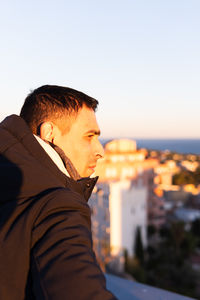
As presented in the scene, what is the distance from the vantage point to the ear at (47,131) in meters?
0.90

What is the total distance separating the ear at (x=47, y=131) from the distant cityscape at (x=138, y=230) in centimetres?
840

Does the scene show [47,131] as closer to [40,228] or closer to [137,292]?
[40,228]

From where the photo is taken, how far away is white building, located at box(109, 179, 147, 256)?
1476 cm

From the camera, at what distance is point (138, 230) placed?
1653 cm

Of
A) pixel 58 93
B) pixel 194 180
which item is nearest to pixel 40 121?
pixel 58 93

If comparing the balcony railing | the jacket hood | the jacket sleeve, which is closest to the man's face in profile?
the jacket hood

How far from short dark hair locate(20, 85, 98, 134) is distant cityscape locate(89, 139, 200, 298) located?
836 centimetres

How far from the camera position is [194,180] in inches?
1340

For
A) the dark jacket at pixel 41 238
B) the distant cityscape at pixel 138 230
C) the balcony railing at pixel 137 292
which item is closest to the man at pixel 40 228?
the dark jacket at pixel 41 238

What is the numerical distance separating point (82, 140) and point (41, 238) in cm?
40

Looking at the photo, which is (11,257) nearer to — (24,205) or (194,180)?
(24,205)

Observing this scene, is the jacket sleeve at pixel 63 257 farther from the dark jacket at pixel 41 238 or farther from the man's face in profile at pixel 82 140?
the man's face in profile at pixel 82 140

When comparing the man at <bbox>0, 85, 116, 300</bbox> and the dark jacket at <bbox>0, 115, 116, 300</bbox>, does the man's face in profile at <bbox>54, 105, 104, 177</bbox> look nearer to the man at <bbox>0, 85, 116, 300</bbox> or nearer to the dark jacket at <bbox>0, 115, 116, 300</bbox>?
the man at <bbox>0, 85, 116, 300</bbox>

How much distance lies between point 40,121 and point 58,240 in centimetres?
45
